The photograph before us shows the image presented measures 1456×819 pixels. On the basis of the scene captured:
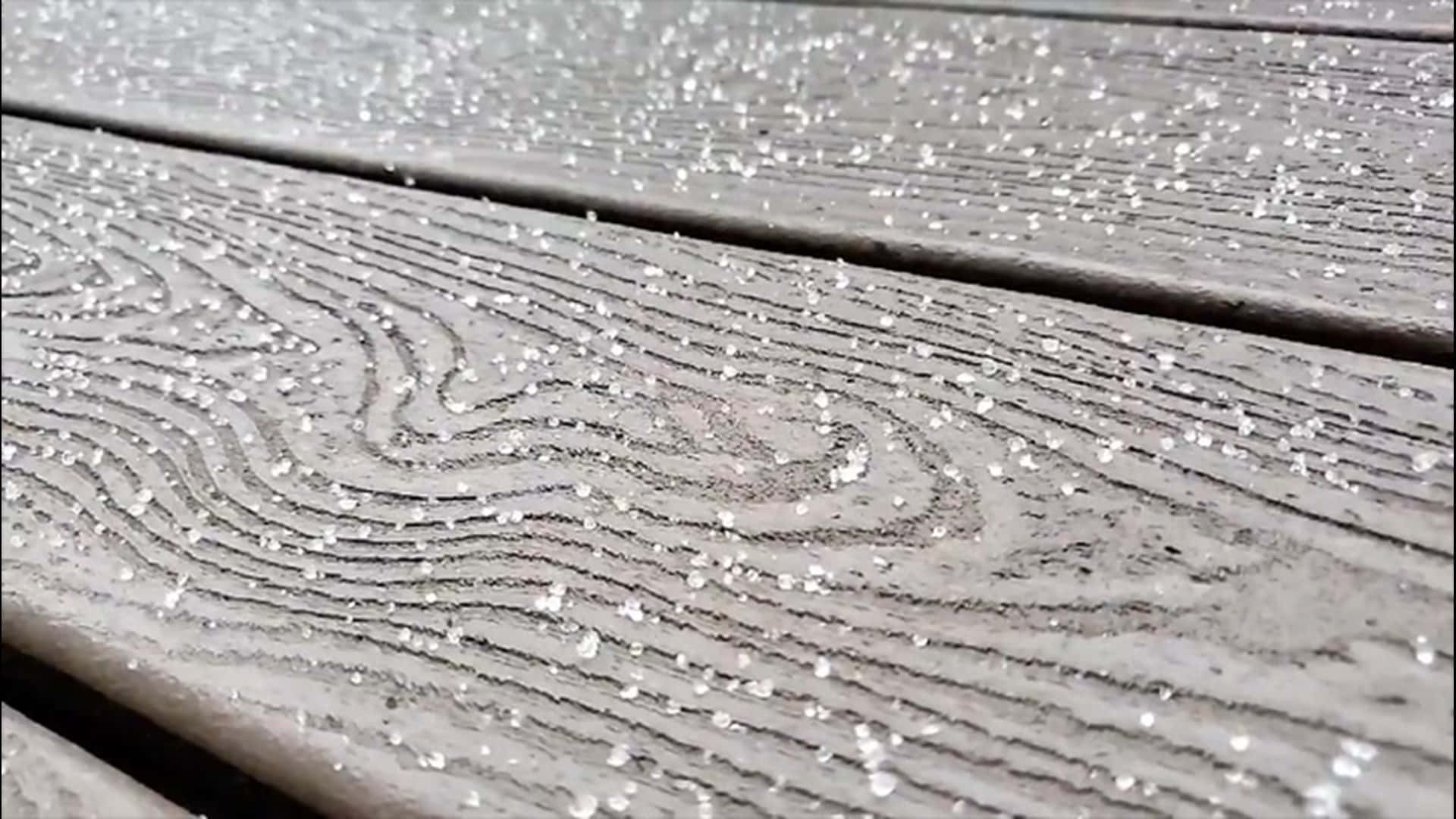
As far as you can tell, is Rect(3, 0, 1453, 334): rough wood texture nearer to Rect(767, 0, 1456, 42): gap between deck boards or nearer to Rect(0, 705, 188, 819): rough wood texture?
Rect(767, 0, 1456, 42): gap between deck boards

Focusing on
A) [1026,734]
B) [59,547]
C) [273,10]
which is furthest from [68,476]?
[273,10]

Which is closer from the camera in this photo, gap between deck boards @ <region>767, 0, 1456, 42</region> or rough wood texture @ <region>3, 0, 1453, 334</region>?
rough wood texture @ <region>3, 0, 1453, 334</region>

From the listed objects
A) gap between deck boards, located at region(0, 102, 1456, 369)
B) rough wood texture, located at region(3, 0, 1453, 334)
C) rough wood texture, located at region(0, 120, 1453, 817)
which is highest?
rough wood texture, located at region(3, 0, 1453, 334)

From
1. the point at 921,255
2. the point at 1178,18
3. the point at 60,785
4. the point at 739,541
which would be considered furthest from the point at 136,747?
the point at 1178,18

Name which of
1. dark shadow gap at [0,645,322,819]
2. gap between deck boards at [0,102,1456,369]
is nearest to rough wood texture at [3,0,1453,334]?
gap between deck boards at [0,102,1456,369]

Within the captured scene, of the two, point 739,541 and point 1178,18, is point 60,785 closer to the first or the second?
point 739,541

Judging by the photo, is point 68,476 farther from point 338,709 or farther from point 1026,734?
point 1026,734
